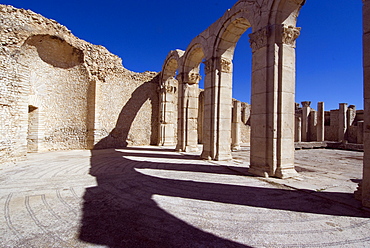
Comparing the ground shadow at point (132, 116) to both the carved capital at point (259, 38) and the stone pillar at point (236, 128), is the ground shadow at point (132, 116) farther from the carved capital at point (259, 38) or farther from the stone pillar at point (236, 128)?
the carved capital at point (259, 38)

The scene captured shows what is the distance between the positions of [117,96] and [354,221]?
12809 mm

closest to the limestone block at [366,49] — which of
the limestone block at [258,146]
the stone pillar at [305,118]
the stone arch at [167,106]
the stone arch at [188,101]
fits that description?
the limestone block at [258,146]

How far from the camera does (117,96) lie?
1311cm

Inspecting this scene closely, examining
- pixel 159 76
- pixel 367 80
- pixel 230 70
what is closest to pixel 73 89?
pixel 159 76

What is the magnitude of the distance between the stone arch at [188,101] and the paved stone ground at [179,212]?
5529 mm

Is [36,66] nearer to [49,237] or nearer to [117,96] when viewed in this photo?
[117,96]

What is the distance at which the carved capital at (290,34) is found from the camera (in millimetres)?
5045

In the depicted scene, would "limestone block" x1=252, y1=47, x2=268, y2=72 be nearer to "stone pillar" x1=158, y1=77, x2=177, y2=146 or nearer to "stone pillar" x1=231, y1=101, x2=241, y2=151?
"stone pillar" x1=231, y1=101, x2=241, y2=151

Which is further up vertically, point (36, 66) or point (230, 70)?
point (36, 66)

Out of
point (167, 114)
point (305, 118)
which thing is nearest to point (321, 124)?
point (305, 118)

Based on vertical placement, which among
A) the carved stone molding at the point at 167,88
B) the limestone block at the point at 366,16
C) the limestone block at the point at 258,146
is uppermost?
the carved stone molding at the point at 167,88

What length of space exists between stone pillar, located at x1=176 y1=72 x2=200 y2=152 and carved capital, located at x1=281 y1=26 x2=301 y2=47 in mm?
5908

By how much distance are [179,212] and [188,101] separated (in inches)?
315

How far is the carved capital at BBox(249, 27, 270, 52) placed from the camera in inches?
203
